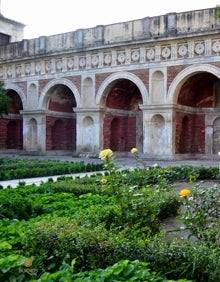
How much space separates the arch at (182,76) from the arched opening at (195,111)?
1.09 meters

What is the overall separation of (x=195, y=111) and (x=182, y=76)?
3.36m

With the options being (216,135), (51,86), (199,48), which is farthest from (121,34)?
(216,135)

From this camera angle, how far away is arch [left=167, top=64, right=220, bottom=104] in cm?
2058

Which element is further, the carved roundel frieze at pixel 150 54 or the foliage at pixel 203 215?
the carved roundel frieze at pixel 150 54

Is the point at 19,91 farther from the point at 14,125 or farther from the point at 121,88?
the point at 121,88

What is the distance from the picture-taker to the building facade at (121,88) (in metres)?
21.6

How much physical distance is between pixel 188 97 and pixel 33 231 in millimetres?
19876

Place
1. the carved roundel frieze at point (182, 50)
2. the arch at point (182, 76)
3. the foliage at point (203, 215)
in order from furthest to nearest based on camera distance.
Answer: the carved roundel frieze at point (182, 50), the arch at point (182, 76), the foliage at point (203, 215)

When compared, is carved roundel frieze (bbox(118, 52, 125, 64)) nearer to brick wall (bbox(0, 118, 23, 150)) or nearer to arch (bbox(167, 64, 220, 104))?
arch (bbox(167, 64, 220, 104))

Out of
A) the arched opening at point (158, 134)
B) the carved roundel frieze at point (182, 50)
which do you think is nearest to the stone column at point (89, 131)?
the arched opening at point (158, 134)

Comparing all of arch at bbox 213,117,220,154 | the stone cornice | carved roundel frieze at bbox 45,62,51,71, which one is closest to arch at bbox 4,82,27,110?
the stone cornice

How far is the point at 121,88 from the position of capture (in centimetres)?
2536

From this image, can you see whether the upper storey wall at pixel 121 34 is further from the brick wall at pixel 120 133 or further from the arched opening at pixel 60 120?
the brick wall at pixel 120 133

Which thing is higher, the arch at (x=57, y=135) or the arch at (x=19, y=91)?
the arch at (x=19, y=91)
